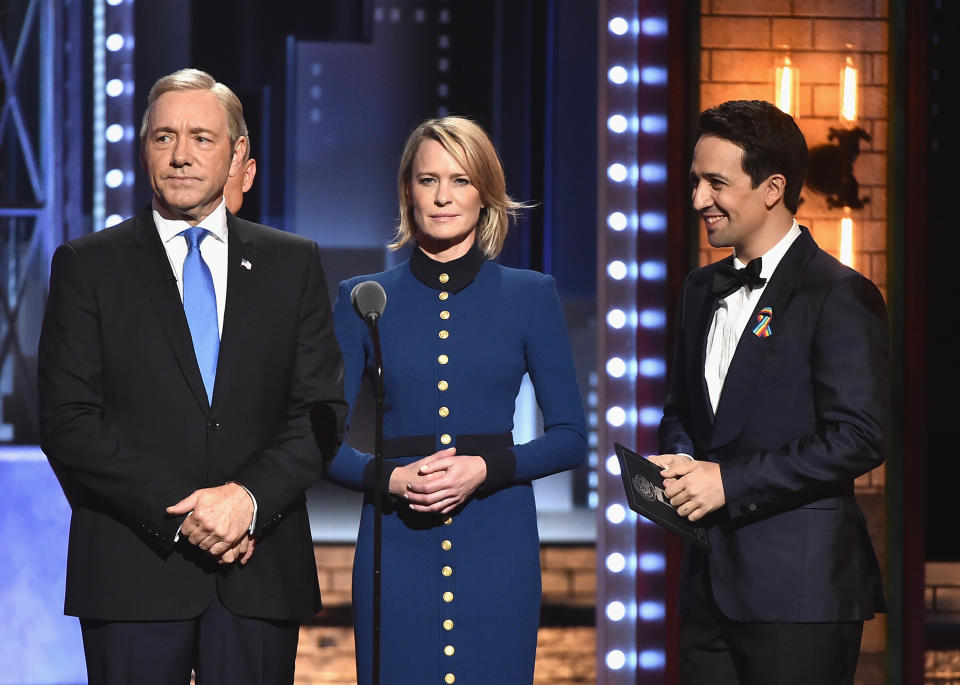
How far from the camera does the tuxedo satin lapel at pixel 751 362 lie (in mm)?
2301

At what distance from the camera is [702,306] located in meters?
2.54

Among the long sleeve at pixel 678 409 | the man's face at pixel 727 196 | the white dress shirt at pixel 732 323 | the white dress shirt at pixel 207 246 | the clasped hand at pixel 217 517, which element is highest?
the man's face at pixel 727 196

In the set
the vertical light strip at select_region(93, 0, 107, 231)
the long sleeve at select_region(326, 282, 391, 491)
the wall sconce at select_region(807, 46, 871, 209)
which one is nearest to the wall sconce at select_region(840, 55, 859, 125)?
the wall sconce at select_region(807, 46, 871, 209)

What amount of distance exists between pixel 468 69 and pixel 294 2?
2.60 ft

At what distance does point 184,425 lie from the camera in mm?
2162

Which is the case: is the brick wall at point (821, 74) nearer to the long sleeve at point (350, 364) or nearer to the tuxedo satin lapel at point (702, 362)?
the tuxedo satin lapel at point (702, 362)

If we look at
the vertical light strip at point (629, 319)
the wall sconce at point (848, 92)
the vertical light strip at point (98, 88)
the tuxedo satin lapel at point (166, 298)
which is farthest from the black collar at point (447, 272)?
the vertical light strip at point (98, 88)

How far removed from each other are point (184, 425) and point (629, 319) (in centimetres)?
201

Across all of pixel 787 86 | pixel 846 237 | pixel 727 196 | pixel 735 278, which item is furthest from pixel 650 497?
pixel 787 86

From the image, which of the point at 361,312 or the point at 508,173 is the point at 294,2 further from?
the point at 361,312

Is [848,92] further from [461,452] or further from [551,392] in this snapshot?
[461,452]

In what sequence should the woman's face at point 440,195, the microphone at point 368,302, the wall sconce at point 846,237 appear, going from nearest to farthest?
the microphone at point 368,302, the woman's face at point 440,195, the wall sconce at point 846,237

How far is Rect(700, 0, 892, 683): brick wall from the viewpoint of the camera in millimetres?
3779

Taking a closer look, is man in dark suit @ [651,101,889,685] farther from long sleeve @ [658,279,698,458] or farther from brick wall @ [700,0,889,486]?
brick wall @ [700,0,889,486]
